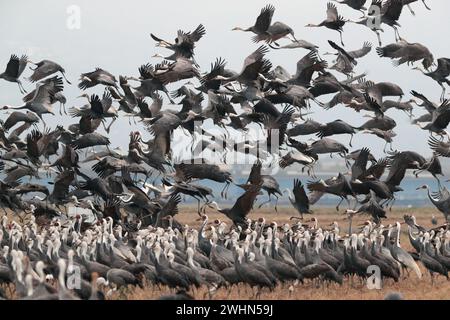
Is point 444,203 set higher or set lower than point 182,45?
lower

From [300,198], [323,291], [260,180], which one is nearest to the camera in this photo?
[323,291]

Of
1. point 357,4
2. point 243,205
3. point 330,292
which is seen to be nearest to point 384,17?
point 357,4

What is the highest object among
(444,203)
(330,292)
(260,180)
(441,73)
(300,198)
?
(441,73)

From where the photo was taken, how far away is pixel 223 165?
2264 centimetres

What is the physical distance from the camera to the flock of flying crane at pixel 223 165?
1905 cm

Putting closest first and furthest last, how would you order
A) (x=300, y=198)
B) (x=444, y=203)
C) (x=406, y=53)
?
(x=300, y=198) → (x=444, y=203) → (x=406, y=53)

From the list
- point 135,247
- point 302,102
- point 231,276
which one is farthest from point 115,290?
point 302,102

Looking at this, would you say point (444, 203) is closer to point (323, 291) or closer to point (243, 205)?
point (243, 205)

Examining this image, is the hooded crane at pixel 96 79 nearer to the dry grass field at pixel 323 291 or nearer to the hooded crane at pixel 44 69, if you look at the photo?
the hooded crane at pixel 44 69

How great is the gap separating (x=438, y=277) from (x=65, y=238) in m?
6.70

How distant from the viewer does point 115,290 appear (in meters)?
15.9

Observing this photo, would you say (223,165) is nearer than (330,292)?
No

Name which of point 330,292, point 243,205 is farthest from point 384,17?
point 330,292
